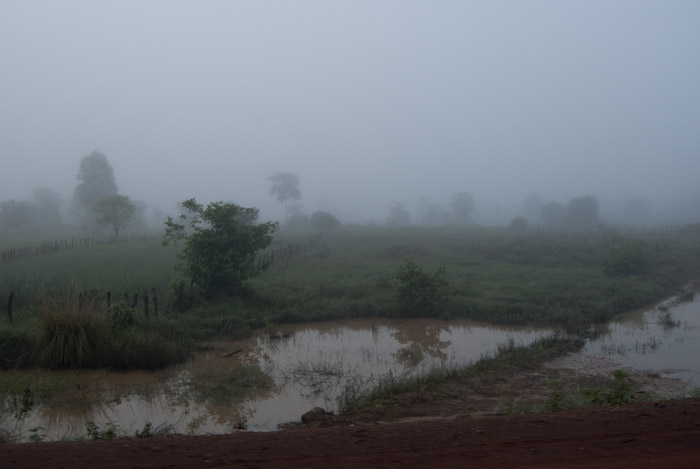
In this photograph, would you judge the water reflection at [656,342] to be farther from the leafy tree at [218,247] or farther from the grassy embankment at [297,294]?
the leafy tree at [218,247]

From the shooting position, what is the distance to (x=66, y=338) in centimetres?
1145

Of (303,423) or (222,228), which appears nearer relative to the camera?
(303,423)

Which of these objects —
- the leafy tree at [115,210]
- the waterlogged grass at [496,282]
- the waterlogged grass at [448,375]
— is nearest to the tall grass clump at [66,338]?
the waterlogged grass at [448,375]

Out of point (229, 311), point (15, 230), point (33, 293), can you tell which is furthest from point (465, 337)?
point (15, 230)

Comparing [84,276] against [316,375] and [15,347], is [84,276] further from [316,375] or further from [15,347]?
[316,375]

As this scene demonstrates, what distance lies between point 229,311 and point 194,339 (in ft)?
8.63

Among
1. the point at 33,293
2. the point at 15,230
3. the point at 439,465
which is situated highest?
the point at 15,230

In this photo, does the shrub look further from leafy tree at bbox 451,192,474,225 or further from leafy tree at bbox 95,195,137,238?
leafy tree at bbox 451,192,474,225

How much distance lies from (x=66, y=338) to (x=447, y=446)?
32.6 ft

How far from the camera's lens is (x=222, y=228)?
19047 millimetres

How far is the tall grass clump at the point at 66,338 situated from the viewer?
37.1 ft

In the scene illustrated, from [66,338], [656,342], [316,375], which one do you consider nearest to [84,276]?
[66,338]

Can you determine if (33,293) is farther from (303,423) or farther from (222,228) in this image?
(303,423)

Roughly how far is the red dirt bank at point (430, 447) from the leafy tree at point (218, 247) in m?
13.1
